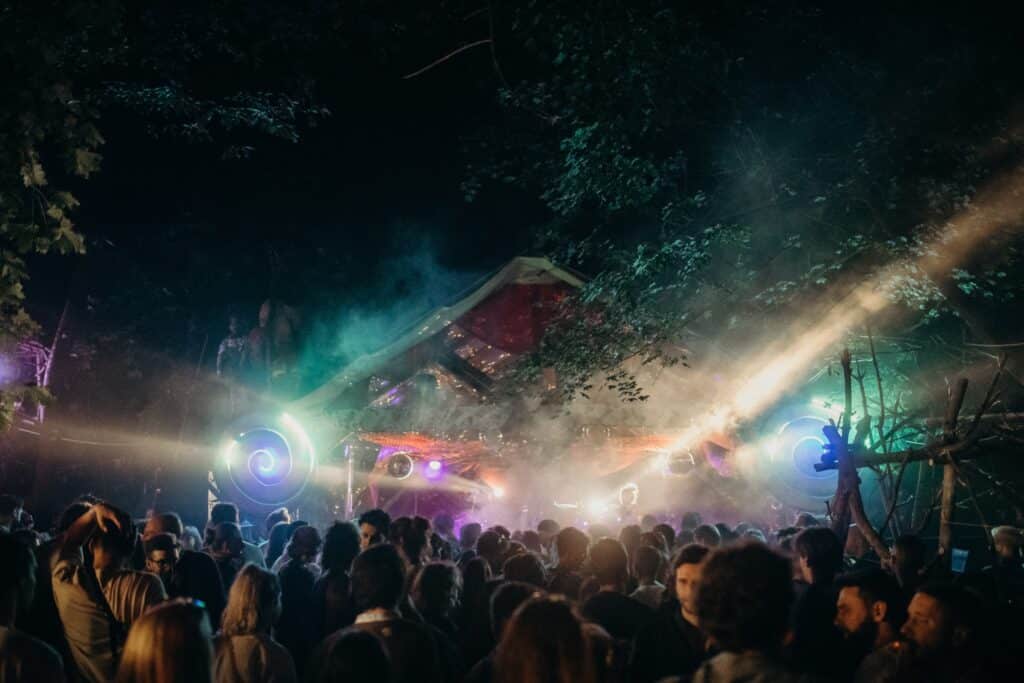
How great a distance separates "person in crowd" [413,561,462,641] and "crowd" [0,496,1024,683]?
12 millimetres

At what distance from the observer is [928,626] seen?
341 centimetres

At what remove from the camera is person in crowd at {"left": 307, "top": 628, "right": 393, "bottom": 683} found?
2.69m

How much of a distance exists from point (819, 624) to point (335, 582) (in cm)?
314

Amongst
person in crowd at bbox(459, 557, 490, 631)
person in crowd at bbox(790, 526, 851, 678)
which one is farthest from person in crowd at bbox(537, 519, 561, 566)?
person in crowd at bbox(790, 526, 851, 678)

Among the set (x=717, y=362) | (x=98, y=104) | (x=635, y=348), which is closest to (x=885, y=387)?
(x=717, y=362)

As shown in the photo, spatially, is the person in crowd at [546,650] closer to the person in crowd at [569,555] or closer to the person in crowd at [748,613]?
the person in crowd at [748,613]

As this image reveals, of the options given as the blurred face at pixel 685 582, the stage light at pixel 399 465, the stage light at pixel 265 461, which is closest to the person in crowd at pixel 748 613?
the blurred face at pixel 685 582

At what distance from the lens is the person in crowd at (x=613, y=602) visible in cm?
441

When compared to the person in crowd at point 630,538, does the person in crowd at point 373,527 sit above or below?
above

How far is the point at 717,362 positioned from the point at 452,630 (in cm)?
792

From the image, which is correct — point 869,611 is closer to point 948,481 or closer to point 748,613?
point 748,613

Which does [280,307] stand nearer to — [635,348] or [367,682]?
[635,348]

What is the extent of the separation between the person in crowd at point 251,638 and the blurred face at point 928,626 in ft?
10.1

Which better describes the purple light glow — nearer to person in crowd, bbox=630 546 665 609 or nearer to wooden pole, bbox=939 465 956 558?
person in crowd, bbox=630 546 665 609
